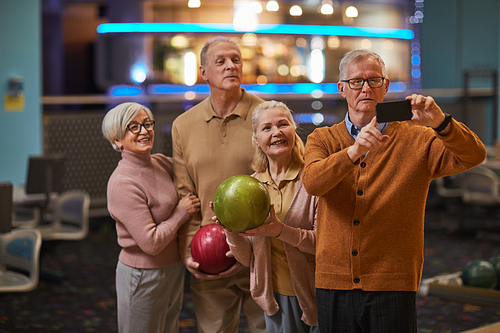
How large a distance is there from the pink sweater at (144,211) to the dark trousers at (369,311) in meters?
0.74

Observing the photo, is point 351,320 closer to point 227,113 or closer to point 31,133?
point 227,113

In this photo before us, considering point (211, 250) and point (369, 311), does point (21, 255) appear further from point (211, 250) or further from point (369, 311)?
point (369, 311)

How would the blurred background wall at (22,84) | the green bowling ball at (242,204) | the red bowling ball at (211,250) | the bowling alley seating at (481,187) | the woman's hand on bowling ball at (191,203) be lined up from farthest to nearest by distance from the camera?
the blurred background wall at (22,84)
the bowling alley seating at (481,187)
the woman's hand on bowling ball at (191,203)
the red bowling ball at (211,250)
the green bowling ball at (242,204)

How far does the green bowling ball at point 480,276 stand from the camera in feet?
9.50

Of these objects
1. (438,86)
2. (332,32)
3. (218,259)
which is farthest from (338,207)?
(438,86)

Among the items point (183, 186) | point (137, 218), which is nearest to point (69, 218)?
point (183, 186)

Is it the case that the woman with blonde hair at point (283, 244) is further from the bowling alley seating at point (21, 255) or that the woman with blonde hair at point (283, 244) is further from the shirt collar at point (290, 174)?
the bowling alley seating at point (21, 255)

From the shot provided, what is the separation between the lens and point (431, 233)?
21.4ft

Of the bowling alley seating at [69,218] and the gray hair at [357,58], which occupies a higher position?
the gray hair at [357,58]

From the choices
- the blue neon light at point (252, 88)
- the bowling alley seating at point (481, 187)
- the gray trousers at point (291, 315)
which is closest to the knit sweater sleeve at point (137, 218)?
the gray trousers at point (291, 315)

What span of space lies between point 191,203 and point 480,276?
1.74 meters

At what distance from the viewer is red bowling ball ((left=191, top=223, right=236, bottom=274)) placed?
2.05 meters

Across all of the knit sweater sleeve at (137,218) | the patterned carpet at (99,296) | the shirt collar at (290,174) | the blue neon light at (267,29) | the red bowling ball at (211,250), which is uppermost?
the blue neon light at (267,29)

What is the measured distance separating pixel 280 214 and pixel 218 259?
0.32m
